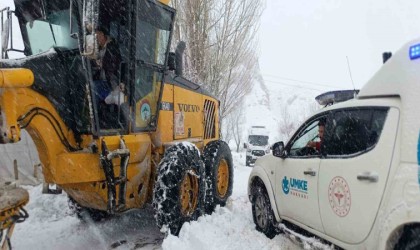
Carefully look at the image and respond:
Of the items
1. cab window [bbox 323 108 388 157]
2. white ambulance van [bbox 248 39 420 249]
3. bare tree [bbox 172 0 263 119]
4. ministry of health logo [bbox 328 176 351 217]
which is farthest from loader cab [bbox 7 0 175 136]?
bare tree [bbox 172 0 263 119]

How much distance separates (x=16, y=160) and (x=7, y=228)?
8.92ft

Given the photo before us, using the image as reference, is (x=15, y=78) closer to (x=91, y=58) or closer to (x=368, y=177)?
(x=91, y=58)

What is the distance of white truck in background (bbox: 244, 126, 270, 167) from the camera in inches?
926

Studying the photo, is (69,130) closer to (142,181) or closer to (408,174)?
(142,181)

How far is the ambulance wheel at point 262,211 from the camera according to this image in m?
5.46

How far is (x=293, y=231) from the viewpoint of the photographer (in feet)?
16.0

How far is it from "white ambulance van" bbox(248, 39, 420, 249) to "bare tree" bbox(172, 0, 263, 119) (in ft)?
36.0

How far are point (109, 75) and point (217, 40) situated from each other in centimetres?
1228

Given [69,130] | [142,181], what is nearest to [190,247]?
[142,181]

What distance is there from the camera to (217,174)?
22.9 feet

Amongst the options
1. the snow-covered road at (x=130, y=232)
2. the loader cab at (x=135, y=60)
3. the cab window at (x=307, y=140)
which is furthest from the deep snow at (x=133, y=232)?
the loader cab at (x=135, y=60)

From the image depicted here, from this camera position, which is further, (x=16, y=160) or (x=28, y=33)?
(x=16, y=160)

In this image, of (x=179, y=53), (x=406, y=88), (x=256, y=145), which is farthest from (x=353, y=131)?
(x=256, y=145)

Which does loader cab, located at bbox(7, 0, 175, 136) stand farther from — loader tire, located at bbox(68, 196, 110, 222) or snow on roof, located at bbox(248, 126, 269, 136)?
snow on roof, located at bbox(248, 126, 269, 136)
